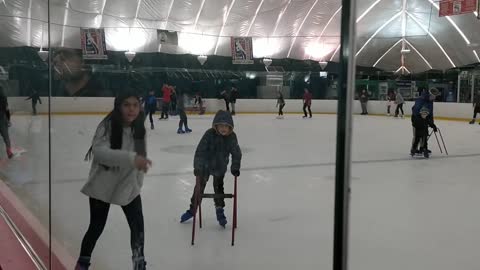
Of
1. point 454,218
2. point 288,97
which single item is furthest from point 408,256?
point 288,97

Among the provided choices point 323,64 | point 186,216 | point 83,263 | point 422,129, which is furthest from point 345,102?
point 422,129

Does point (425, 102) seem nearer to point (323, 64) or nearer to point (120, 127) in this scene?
point (323, 64)

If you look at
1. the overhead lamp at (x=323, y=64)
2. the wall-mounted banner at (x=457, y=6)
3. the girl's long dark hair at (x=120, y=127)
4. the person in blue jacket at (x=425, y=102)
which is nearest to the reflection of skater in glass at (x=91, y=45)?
the girl's long dark hair at (x=120, y=127)

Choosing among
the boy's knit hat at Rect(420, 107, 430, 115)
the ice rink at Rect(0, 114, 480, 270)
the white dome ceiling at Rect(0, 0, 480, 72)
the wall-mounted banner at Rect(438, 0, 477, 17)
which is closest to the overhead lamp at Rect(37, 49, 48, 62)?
the white dome ceiling at Rect(0, 0, 480, 72)

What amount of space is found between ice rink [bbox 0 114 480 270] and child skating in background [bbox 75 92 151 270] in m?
0.04

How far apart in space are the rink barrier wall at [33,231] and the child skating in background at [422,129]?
17.2 ft

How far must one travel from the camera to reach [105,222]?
58.2 inches

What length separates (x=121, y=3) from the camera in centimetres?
125

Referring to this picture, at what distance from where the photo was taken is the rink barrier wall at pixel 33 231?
5.77ft

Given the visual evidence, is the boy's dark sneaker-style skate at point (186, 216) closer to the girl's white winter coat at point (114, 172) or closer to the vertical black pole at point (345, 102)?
the girl's white winter coat at point (114, 172)

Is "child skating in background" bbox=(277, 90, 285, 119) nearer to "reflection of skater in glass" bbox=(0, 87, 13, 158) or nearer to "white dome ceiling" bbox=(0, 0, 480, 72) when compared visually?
"white dome ceiling" bbox=(0, 0, 480, 72)

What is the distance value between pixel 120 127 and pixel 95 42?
0.25 m

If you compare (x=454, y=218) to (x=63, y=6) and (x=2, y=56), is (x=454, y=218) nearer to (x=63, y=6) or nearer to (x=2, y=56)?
(x=63, y=6)

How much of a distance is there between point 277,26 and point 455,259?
1.86 m
